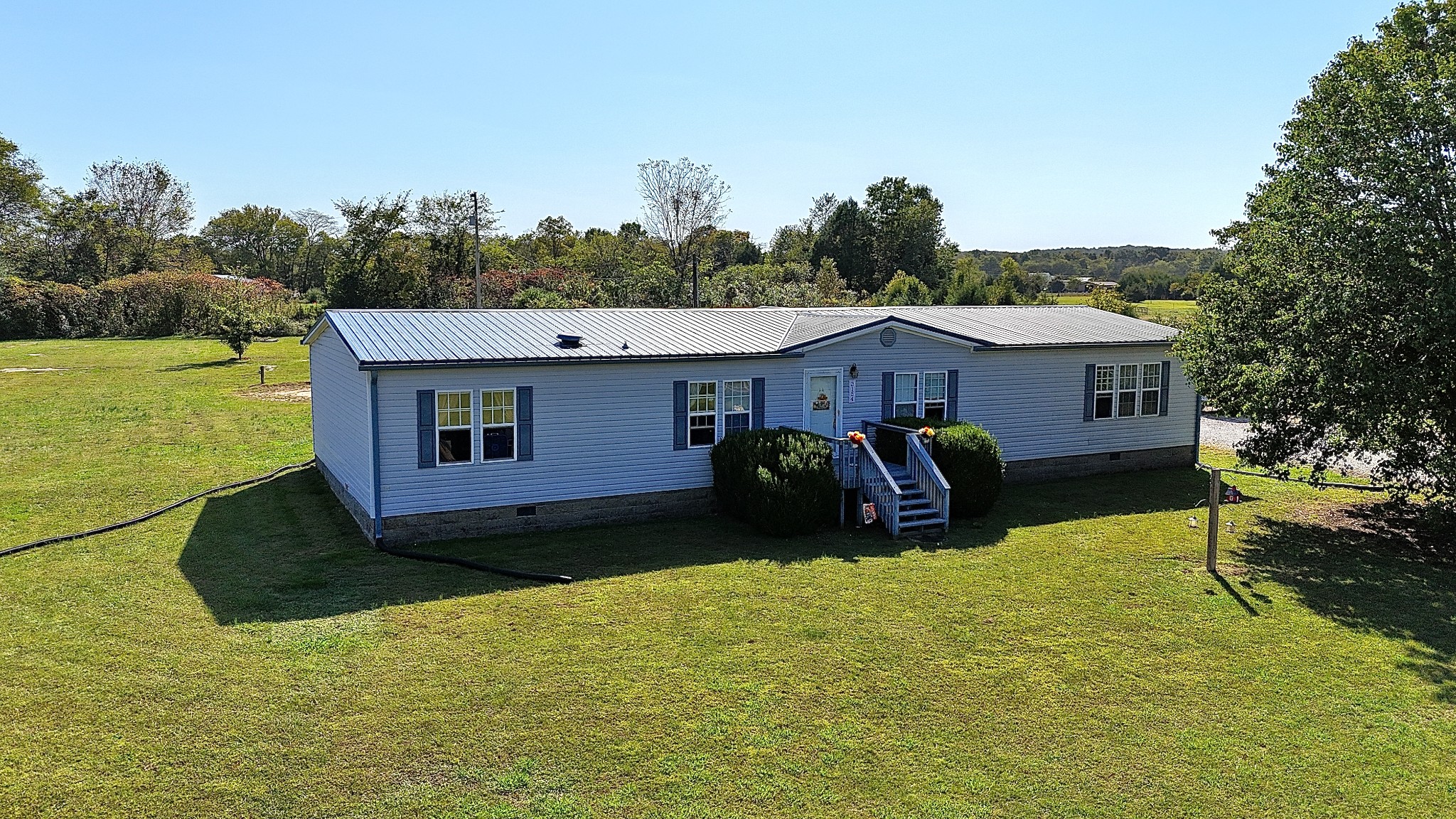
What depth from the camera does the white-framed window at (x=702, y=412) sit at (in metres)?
14.3

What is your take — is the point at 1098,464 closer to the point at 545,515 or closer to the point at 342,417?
the point at 545,515

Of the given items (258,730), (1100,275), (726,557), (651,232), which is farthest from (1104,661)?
(1100,275)

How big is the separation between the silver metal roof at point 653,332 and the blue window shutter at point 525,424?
60 centimetres

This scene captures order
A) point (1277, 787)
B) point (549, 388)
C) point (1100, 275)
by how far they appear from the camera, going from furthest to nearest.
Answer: point (1100, 275), point (549, 388), point (1277, 787)

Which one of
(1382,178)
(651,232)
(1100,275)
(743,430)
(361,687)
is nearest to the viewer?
(361,687)

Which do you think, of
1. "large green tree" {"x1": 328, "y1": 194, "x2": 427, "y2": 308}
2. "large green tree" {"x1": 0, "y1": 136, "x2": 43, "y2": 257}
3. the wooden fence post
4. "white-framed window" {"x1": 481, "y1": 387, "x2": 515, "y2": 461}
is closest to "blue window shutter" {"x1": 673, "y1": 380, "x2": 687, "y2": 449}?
"white-framed window" {"x1": 481, "y1": 387, "x2": 515, "y2": 461}

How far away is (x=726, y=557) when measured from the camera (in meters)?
12.3

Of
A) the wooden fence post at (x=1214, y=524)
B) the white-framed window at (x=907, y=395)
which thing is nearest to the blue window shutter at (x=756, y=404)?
the white-framed window at (x=907, y=395)

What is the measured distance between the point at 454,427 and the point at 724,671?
610 cm

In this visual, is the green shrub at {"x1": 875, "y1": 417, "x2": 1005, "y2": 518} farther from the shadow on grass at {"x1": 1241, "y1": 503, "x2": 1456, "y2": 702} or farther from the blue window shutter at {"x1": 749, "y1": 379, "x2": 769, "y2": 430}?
the shadow on grass at {"x1": 1241, "y1": 503, "x2": 1456, "y2": 702}

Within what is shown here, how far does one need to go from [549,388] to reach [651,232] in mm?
35727

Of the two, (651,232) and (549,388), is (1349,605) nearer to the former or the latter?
(549,388)

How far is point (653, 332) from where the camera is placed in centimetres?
1534

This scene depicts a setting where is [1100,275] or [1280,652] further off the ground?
[1100,275]
